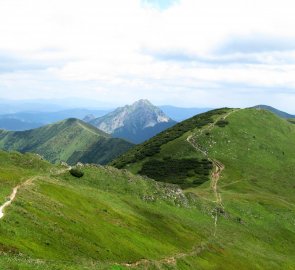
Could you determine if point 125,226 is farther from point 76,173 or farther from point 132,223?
point 76,173

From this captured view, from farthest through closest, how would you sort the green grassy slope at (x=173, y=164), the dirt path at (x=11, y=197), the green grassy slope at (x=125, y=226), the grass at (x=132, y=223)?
the green grassy slope at (x=173, y=164) < the dirt path at (x=11, y=197) < the grass at (x=132, y=223) < the green grassy slope at (x=125, y=226)

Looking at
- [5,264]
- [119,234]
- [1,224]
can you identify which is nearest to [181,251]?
[119,234]

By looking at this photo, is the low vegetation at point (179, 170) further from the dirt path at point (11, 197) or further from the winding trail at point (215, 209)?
the dirt path at point (11, 197)

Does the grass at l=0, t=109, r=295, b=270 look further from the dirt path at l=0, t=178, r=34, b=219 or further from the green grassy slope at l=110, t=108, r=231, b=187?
the green grassy slope at l=110, t=108, r=231, b=187

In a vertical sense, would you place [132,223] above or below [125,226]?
below

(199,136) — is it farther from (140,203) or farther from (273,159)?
(140,203)

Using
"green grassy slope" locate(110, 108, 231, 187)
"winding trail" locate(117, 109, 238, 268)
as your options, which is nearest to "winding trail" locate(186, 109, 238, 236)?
"winding trail" locate(117, 109, 238, 268)

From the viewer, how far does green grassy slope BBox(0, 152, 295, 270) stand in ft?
163

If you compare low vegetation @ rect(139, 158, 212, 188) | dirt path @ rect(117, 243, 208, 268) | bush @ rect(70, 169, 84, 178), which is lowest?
dirt path @ rect(117, 243, 208, 268)

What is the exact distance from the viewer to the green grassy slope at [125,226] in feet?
163

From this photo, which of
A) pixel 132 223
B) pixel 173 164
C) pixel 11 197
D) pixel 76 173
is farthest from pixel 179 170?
pixel 11 197

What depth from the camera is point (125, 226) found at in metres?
72.6

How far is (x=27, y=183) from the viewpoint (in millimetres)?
73750

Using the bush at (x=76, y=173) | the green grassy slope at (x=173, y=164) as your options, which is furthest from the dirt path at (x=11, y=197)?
the green grassy slope at (x=173, y=164)
